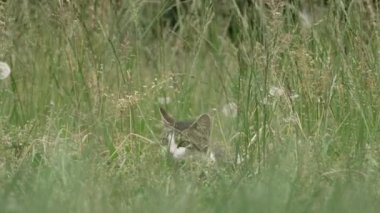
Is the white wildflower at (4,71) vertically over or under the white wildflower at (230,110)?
over

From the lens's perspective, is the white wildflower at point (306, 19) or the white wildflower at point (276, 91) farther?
the white wildflower at point (306, 19)

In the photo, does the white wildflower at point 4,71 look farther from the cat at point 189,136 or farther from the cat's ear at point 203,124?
the cat's ear at point 203,124

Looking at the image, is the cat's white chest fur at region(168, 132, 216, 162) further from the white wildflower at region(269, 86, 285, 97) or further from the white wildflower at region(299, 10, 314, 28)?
the white wildflower at region(299, 10, 314, 28)

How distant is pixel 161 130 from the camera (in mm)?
7133

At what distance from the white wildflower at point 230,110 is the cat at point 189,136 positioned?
1.37ft

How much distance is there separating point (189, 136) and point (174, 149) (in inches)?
7.8

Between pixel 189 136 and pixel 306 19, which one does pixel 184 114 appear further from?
pixel 189 136

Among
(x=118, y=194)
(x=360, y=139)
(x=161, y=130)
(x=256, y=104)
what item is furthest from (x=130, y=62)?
(x=118, y=194)

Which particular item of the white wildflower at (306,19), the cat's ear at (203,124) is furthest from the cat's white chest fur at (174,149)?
the white wildflower at (306,19)

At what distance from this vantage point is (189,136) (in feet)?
21.1

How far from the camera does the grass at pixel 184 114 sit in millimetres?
4898

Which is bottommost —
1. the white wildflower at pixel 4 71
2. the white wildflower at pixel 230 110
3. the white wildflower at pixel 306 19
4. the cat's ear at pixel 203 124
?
the white wildflower at pixel 230 110

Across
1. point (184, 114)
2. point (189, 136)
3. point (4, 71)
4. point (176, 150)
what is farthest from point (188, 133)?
point (4, 71)

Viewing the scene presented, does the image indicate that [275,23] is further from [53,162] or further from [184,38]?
[184,38]
